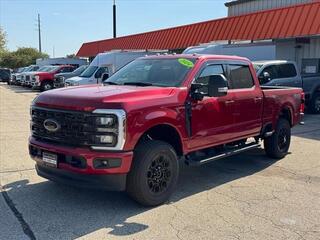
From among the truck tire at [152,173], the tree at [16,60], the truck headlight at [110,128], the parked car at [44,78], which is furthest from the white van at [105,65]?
the tree at [16,60]

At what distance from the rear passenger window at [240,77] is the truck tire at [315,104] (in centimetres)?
906

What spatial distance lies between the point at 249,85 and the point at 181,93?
6.64ft

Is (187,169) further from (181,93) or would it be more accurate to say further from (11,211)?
(11,211)

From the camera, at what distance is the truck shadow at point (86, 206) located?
4.73m

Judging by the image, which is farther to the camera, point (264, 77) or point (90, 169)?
point (264, 77)

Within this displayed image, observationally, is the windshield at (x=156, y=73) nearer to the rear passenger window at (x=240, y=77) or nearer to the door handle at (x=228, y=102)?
the door handle at (x=228, y=102)

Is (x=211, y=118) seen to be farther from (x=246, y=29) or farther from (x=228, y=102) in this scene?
(x=246, y=29)

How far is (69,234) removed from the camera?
4.56 meters

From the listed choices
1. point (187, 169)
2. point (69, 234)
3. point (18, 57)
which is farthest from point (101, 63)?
point (18, 57)

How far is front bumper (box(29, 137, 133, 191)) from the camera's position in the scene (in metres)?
4.99

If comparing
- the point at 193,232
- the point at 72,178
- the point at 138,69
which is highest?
the point at 138,69

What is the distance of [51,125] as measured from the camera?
539 centimetres

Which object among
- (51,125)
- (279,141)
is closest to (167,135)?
(51,125)

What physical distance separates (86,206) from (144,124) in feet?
4.25
